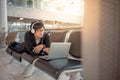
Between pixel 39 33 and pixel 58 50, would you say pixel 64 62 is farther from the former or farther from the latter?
pixel 39 33

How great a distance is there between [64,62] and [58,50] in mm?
298

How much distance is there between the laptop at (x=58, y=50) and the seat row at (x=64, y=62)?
8cm

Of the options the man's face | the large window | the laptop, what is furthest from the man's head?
the large window

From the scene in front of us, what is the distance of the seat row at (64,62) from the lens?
1846mm

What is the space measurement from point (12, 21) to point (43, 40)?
12.5 m

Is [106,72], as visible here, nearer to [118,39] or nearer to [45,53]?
[118,39]

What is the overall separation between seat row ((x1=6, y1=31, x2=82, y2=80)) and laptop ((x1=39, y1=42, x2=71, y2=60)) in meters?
0.08

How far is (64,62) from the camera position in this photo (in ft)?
6.89

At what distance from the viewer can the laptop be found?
2289 millimetres

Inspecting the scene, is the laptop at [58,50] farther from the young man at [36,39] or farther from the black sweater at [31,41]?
the black sweater at [31,41]

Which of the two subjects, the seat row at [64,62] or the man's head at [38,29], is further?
the man's head at [38,29]

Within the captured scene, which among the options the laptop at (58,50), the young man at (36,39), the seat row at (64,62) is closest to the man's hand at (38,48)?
the young man at (36,39)

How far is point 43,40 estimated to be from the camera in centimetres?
308

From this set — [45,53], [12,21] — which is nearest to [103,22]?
[45,53]
